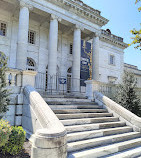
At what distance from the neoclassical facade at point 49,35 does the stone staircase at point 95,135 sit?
4616mm

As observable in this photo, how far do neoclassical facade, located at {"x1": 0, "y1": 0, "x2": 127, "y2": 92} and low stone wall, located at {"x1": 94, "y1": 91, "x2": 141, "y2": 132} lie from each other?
371cm

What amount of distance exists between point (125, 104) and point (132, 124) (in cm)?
269

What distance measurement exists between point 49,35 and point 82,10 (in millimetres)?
5076

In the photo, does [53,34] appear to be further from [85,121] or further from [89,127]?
[89,127]

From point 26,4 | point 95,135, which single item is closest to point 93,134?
point 95,135

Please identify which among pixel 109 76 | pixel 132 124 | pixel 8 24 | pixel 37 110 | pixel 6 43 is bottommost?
pixel 132 124

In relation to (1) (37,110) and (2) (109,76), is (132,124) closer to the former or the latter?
(1) (37,110)

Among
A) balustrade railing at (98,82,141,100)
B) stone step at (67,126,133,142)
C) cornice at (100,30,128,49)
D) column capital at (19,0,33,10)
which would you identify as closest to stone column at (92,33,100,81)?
cornice at (100,30,128,49)

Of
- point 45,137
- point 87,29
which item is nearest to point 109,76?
point 87,29

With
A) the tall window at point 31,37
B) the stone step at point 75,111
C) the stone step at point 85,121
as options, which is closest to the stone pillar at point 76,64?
the tall window at point 31,37

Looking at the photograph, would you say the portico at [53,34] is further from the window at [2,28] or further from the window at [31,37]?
the window at [2,28]

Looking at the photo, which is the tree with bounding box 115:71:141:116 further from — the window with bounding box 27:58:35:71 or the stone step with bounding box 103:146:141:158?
the window with bounding box 27:58:35:71

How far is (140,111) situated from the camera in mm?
9438

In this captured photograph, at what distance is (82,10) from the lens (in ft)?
54.1
